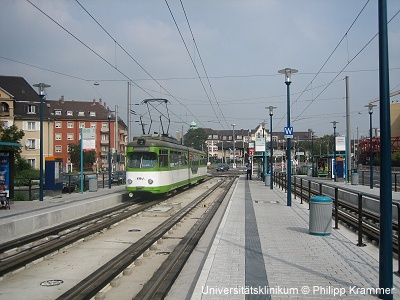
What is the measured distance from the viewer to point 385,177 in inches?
227

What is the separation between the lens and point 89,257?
9750 mm

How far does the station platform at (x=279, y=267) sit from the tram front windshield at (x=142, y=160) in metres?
8.90

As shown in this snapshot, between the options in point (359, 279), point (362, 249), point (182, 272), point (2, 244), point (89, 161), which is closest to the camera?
point (359, 279)

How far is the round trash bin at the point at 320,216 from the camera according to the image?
1045cm

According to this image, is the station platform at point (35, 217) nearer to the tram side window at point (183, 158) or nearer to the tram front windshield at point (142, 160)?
the tram front windshield at point (142, 160)

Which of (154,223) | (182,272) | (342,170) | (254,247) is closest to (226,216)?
(154,223)

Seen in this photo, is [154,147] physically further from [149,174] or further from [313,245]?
[313,245]

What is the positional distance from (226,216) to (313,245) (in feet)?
17.6

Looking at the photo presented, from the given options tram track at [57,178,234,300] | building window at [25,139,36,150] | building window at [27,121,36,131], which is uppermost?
building window at [27,121,36,131]

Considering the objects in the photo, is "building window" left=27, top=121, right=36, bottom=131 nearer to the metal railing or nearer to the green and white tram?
the green and white tram

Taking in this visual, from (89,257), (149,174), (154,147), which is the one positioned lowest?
(89,257)

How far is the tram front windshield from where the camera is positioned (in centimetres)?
2086

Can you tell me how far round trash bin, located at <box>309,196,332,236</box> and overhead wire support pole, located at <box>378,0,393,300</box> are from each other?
4648 mm

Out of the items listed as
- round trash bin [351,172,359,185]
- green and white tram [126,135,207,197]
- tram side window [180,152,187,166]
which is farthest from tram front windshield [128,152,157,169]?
round trash bin [351,172,359,185]
